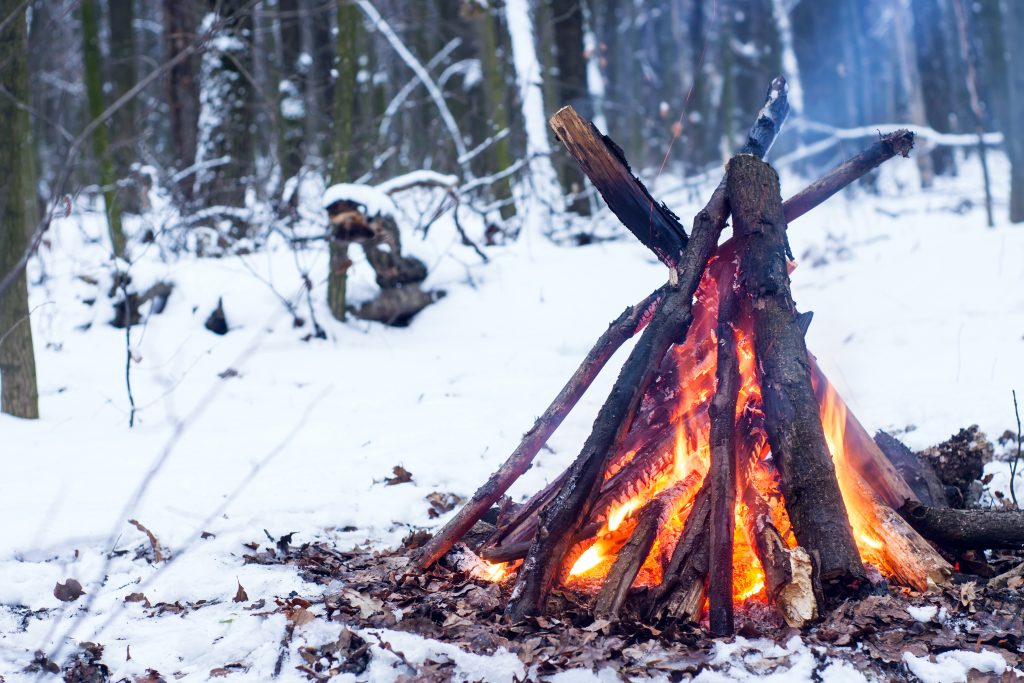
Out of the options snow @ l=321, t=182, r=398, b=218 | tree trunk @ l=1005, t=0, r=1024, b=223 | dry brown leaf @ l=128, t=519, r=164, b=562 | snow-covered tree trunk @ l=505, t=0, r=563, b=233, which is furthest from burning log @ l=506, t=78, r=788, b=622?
tree trunk @ l=1005, t=0, r=1024, b=223

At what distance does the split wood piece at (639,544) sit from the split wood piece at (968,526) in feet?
2.97

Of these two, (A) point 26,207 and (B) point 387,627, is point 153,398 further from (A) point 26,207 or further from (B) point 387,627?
(B) point 387,627

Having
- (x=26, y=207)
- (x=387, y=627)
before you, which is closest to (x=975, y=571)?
(x=387, y=627)

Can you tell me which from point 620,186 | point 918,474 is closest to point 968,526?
point 918,474

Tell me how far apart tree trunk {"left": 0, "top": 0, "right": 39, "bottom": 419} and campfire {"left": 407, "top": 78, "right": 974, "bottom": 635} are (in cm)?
358

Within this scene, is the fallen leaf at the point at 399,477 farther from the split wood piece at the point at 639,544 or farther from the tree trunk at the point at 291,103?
the tree trunk at the point at 291,103

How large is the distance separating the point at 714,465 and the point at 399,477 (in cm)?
217

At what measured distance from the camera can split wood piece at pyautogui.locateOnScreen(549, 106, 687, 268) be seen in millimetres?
3559

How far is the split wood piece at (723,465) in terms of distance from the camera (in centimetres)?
289

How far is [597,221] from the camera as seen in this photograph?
1054cm

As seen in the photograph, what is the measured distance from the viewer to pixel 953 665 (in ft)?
8.22

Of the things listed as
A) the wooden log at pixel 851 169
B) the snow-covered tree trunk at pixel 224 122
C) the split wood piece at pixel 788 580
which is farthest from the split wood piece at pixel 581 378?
the snow-covered tree trunk at pixel 224 122

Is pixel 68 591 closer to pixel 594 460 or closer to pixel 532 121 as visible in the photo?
pixel 594 460

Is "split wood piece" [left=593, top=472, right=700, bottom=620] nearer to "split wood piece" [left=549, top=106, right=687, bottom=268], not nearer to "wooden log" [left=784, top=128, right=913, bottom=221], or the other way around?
"split wood piece" [left=549, top=106, right=687, bottom=268]
